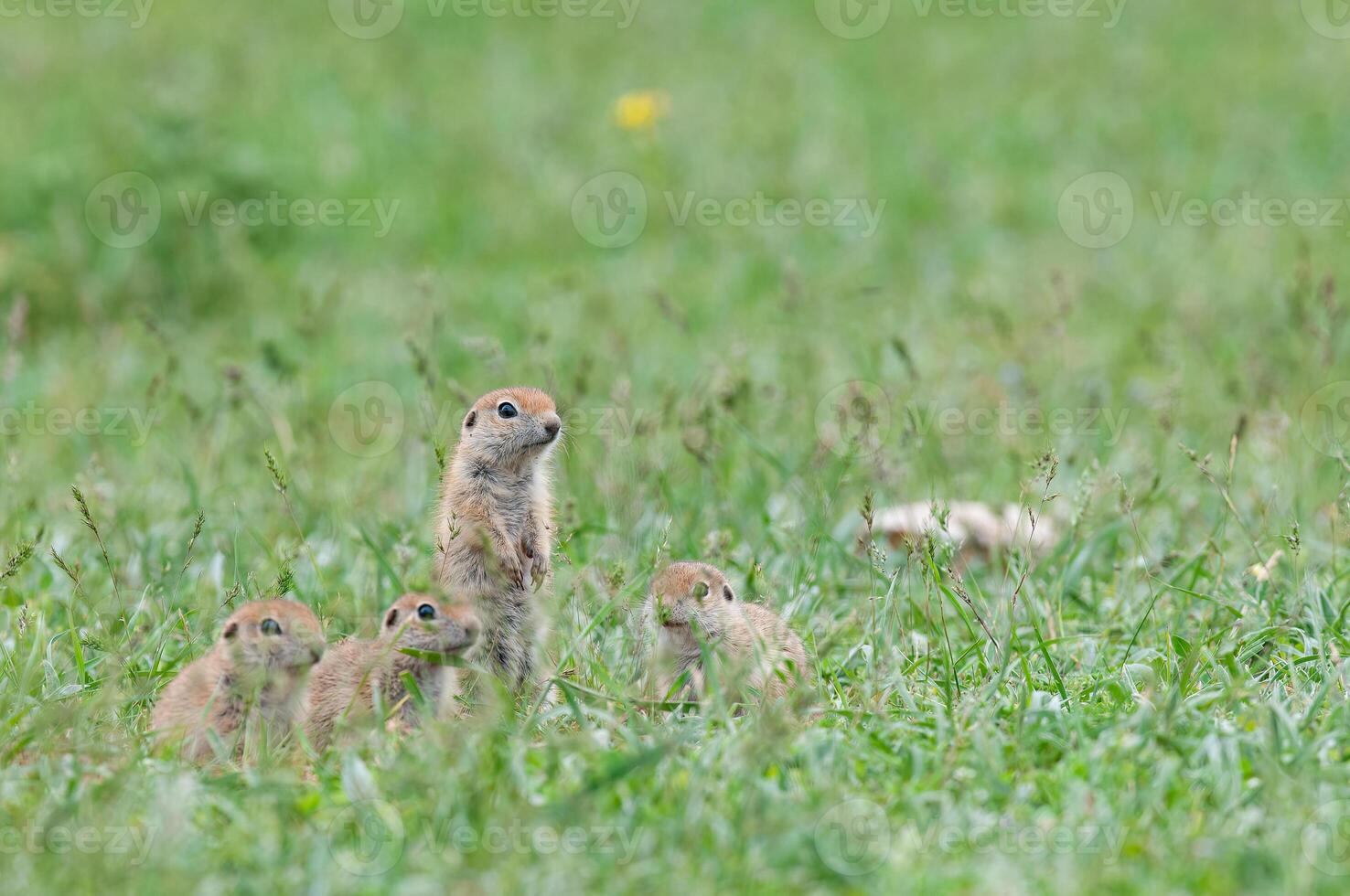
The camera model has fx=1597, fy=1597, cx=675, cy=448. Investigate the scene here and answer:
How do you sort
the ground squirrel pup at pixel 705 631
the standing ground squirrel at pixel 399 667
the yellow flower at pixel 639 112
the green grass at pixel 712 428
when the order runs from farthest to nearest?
1. the yellow flower at pixel 639 112
2. the ground squirrel pup at pixel 705 631
3. the standing ground squirrel at pixel 399 667
4. the green grass at pixel 712 428

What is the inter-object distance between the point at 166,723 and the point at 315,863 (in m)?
1.18

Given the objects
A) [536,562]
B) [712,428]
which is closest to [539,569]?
[536,562]

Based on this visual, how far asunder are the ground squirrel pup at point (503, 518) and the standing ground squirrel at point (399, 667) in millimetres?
361

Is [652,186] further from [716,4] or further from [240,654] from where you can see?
[240,654]

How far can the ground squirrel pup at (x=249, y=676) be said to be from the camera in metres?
4.61

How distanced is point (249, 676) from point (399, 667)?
461 mm

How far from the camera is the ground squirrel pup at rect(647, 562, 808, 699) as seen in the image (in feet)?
16.4

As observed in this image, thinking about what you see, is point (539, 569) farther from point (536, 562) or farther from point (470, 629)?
point (470, 629)

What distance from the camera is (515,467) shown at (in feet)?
19.1

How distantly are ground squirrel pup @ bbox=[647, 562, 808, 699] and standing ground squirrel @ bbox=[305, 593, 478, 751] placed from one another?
63cm

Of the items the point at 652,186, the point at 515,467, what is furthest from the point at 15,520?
the point at 652,186

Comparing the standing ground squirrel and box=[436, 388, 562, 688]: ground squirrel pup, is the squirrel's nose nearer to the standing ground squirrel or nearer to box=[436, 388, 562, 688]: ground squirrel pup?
the standing ground squirrel

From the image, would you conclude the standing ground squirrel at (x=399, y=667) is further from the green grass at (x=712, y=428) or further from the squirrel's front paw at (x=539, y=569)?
the squirrel's front paw at (x=539, y=569)

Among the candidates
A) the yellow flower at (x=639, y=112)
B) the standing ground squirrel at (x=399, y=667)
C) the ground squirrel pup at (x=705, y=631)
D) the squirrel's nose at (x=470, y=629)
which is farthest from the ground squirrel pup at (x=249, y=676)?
the yellow flower at (x=639, y=112)
